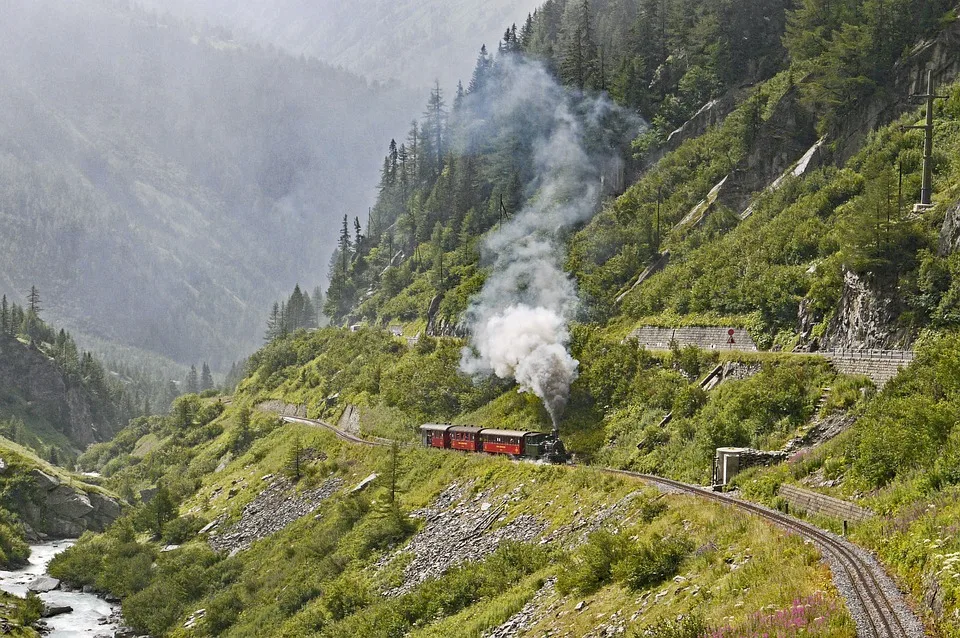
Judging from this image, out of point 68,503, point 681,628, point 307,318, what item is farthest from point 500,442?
point 307,318

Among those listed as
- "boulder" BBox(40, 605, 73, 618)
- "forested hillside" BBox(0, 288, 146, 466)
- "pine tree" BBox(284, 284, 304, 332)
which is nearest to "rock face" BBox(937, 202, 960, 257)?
"boulder" BBox(40, 605, 73, 618)

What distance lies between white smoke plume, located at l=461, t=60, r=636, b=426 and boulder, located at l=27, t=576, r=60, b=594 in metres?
37.8

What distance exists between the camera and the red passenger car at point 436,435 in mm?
54094

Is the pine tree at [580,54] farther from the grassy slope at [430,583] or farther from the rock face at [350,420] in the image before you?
the grassy slope at [430,583]

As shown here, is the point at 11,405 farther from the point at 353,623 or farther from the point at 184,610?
the point at 353,623

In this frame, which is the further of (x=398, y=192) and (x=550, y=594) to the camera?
(x=398, y=192)

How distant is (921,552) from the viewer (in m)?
16.5

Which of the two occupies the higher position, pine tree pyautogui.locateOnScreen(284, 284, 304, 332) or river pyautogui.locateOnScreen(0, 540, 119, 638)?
pine tree pyautogui.locateOnScreen(284, 284, 304, 332)

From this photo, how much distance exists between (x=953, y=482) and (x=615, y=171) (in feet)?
228

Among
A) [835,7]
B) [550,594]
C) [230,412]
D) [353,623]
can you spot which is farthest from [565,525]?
[230,412]

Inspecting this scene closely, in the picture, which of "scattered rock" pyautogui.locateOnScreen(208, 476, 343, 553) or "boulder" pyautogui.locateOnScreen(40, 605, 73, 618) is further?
"scattered rock" pyautogui.locateOnScreen(208, 476, 343, 553)

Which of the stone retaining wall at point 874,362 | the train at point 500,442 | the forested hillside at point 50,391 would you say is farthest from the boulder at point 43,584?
the forested hillside at point 50,391

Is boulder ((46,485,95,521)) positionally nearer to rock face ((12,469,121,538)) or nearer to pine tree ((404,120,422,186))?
rock face ((12,469,121,538))

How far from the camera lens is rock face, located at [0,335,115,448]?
16512cm
